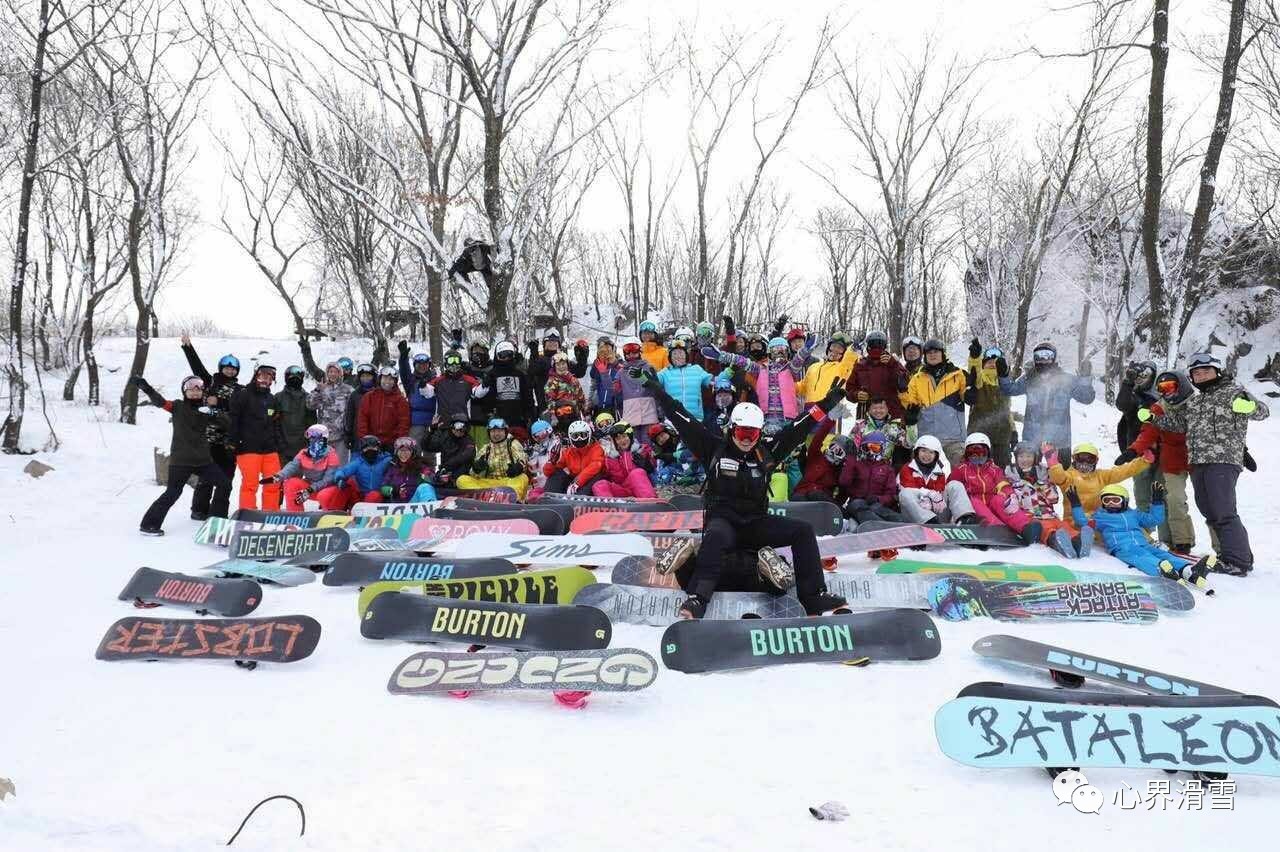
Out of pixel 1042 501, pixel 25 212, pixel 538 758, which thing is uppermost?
pixel 25 212

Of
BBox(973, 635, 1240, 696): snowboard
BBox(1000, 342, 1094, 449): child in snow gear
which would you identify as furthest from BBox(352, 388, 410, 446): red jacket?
BBox(973, 635, 1240, 696): snowboard

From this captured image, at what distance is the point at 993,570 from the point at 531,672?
10.7 feet

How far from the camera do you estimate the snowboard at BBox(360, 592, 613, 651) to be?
3.73 metres

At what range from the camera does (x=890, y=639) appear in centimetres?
373

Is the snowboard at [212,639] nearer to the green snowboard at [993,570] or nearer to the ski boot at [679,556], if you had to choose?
the ski boot at [679,556]

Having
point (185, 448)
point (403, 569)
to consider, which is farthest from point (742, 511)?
point (185, 448)

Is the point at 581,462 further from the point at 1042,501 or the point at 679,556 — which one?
the point at 1042,501

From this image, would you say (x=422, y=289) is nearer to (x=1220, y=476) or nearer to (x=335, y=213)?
(x=335, y=213)

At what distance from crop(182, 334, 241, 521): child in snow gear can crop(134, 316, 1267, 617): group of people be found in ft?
0.07

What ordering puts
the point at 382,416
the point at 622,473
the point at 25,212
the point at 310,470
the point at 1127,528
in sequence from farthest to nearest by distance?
1. the point at 25,212
2. the point at 382,416
3. the point at 310,470
4. the point at 622,473
5. the point at 1127,528

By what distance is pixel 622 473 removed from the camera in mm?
7840

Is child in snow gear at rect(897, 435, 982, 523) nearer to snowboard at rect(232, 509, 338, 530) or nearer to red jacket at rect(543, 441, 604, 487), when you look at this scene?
red jacket at rect(543, 441, 604, 487)

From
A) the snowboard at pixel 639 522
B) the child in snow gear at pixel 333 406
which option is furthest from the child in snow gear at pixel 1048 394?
the child in snow gear at pixel 333 406

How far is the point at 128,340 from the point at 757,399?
27.3 meters
